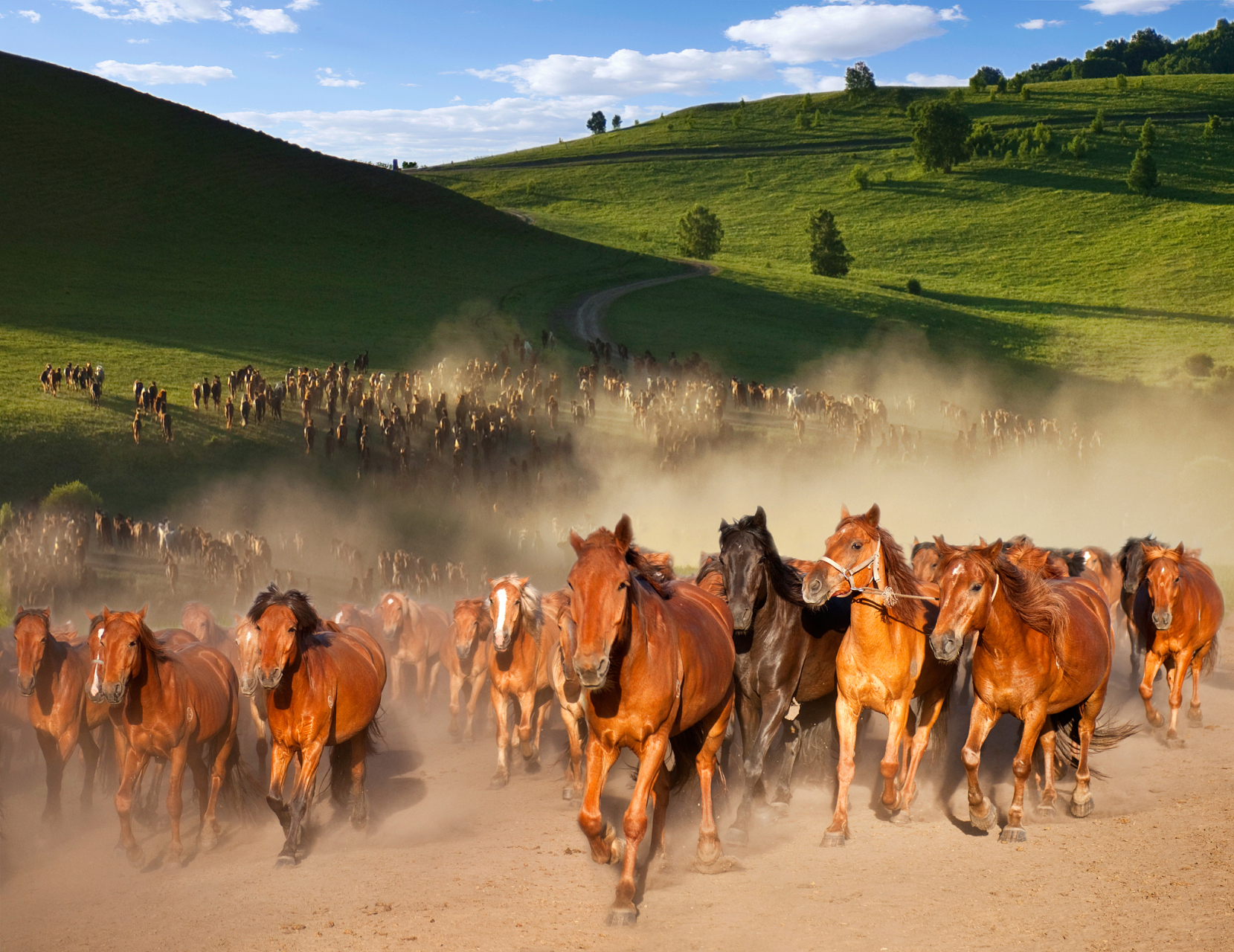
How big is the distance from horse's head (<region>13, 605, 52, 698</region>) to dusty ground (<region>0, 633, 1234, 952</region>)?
60.5 inches

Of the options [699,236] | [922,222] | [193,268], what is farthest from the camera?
[922,222]

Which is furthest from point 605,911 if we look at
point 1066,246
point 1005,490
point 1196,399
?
point 1066,246

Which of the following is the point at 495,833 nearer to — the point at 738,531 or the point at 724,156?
the point at 738,531

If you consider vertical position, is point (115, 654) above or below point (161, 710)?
above

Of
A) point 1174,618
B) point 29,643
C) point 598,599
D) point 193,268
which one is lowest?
point 1174,618

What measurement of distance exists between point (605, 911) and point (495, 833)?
2.41 metres

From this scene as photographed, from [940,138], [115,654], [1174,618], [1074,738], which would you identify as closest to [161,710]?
[115,654]

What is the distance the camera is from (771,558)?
9.50 m

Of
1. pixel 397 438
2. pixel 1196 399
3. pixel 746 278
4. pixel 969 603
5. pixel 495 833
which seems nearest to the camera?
pixel 969 603

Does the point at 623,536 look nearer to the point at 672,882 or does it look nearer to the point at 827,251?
the point at 672,882

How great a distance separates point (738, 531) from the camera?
9.31 metres

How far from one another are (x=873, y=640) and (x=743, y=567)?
125cm

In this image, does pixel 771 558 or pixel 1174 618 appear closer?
pixel 771 558

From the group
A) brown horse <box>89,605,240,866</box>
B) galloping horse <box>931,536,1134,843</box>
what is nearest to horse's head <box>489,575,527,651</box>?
brown horse <box>89,605,240,866</box>
